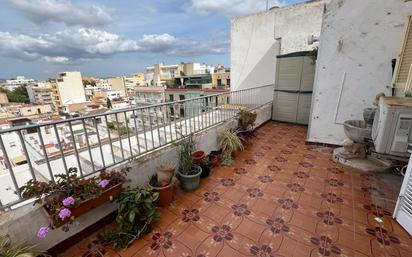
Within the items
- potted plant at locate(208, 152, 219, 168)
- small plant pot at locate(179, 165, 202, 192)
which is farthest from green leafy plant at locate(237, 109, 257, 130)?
small plant pot at locate(179, 165, 202, 192)

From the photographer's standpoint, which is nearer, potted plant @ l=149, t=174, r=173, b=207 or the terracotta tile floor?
the terracotta tile floor

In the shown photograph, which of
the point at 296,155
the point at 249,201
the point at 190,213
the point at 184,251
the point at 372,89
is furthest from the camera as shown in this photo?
the point at 296,155

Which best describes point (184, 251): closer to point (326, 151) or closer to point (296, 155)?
point (296, 155)

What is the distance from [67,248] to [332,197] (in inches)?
116

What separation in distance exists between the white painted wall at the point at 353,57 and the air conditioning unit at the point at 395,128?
46.9 inches

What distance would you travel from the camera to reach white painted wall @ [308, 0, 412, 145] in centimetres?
280

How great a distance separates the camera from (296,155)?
339 centimetres

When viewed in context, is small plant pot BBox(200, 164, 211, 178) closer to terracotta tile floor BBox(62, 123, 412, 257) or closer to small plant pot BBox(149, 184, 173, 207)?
terracotta tile floor BBox(62, 123, 412, 257)

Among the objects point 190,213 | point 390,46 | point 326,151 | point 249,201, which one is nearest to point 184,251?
point 190,213

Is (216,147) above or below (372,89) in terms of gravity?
below

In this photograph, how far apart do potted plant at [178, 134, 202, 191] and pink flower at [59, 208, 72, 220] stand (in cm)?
129

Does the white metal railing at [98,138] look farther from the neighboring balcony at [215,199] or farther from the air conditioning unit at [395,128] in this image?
the air conditioning unit at [395,128]

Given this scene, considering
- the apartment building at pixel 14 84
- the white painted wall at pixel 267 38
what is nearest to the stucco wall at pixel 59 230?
the white painted wall at pixel 267 38

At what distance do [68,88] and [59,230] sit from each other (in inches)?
1497
